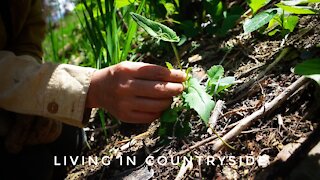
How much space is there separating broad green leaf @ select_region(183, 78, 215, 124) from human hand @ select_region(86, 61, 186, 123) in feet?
0.11

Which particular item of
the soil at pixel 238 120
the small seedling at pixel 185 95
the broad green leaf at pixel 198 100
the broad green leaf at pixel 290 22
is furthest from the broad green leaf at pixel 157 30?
the broad green leaf at pixel 290 22

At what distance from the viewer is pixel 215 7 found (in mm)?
1404

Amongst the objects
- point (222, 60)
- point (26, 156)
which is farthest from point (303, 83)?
point (26, 156)

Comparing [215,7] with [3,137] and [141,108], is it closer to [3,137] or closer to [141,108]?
[141,108]

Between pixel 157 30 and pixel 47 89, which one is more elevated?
pixel 157 30

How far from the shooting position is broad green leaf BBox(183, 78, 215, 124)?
934 millimetres

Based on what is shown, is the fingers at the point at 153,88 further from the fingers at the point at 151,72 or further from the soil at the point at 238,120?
the soil at the point at 238,120

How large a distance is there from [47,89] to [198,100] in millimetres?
408

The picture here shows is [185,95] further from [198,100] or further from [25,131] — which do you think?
[25,131]

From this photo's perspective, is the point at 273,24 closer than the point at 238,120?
No

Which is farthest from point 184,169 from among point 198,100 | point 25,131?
point 25,131

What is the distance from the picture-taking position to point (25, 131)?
48.6 inches

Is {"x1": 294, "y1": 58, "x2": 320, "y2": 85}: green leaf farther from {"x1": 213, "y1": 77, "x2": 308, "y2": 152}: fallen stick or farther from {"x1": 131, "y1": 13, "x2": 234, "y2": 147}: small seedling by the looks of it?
{"x1": 131, "y1": 13, "x2": 234, "y2": 147}: small seedling

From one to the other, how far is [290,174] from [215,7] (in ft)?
2.36
